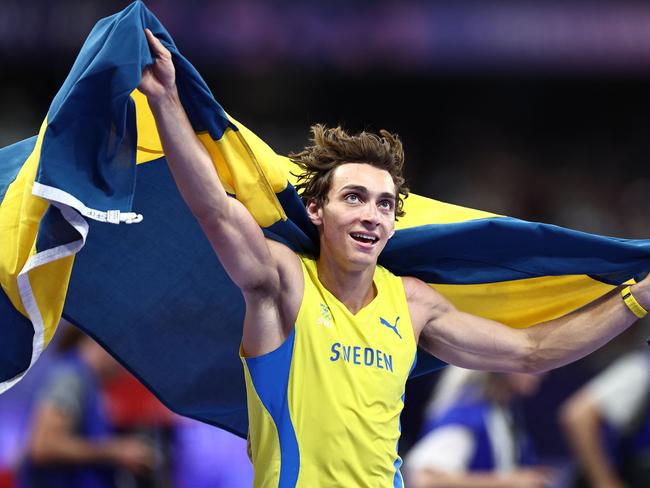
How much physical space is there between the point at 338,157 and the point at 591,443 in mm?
3976

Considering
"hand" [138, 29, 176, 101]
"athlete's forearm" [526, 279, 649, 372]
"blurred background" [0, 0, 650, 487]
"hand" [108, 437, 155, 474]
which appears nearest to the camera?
"hand" [138, 29, 176, 101]

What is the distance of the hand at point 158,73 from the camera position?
3.54 m

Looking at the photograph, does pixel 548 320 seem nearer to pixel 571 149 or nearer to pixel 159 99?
pixel 159 99

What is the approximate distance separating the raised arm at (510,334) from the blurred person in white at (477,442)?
2.64 metres

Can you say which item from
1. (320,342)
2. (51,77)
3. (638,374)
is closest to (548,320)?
(320,342)

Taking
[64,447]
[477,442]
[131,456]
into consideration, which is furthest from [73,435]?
[477,442]

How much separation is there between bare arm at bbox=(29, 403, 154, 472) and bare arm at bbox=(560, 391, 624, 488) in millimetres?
2869

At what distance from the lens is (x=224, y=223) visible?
145 inches

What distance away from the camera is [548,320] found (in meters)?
4.66

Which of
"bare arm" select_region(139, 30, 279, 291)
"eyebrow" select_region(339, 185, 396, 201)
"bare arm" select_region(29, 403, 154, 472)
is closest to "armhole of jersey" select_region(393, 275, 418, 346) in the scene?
"eyebrow" select_region(339, 185, 396, 201)

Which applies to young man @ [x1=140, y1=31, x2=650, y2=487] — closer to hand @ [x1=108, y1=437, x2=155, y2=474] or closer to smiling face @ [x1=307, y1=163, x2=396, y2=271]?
smiling face @ [x1=307, y1=163, x2=396, y2=271]

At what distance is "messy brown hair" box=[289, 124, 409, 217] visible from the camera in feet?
13.8

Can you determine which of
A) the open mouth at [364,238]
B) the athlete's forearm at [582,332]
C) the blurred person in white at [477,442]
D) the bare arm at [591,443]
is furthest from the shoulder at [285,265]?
the bare arm at [591,443]

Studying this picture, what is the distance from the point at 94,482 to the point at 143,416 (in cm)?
87
